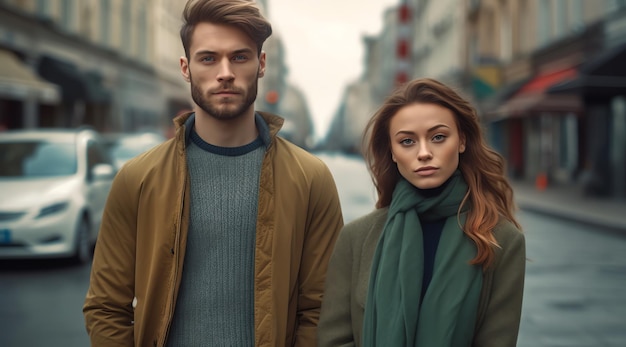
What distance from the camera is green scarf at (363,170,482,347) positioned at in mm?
2332

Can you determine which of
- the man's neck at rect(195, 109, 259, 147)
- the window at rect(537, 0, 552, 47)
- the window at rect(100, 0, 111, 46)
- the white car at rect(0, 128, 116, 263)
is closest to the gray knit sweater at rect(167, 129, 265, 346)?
the man's neck at rect(195, 109, 259, 147)

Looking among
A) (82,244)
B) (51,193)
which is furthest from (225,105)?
(82,244)

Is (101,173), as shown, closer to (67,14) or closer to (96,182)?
(96,182)

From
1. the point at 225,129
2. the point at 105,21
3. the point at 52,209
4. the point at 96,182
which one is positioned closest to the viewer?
the point at 225,129

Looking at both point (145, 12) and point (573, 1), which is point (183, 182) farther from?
point (145, 12)

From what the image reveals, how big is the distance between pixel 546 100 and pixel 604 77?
5647mm

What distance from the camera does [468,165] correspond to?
2.56 m

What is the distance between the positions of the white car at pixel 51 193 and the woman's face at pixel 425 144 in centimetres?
767

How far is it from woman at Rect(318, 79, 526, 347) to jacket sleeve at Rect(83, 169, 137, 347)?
0.61 m

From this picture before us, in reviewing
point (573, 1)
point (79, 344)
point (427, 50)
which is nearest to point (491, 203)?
point (79, 344)

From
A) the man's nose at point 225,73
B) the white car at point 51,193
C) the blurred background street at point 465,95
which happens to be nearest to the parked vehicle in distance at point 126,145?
the blurred background street at point 465,95

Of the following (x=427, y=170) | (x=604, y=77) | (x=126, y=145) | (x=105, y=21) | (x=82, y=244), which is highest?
(x=105, y=21)

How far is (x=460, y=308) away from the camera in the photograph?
2318mm

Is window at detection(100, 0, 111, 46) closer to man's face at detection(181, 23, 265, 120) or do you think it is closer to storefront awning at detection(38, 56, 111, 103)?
storefront awning at detection(38, 56, 111, 103)
